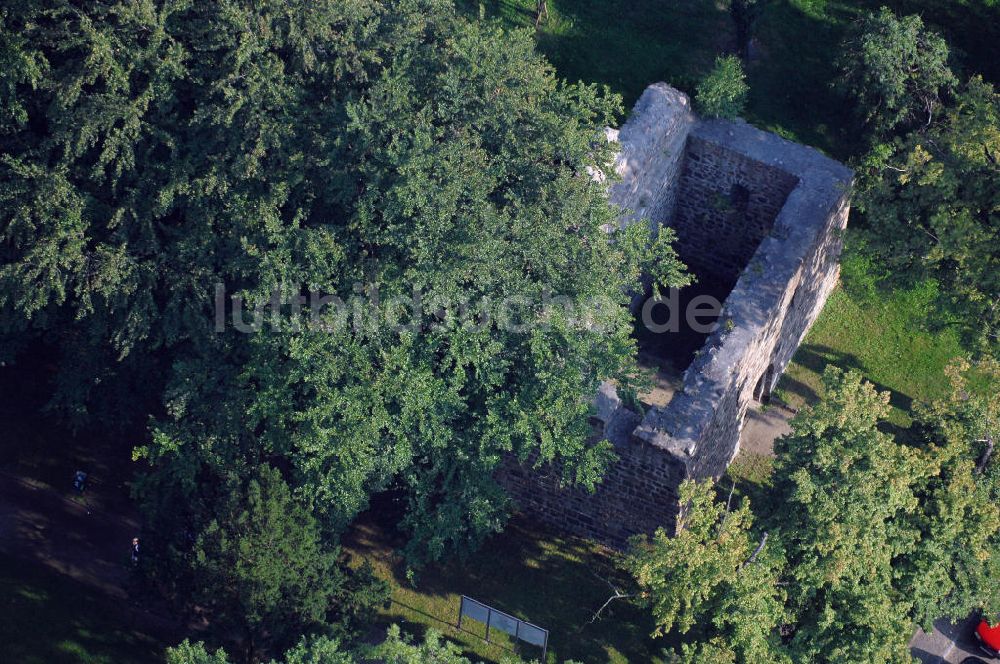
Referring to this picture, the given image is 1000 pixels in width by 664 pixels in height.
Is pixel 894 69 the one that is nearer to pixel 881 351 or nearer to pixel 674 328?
pixel 881 351

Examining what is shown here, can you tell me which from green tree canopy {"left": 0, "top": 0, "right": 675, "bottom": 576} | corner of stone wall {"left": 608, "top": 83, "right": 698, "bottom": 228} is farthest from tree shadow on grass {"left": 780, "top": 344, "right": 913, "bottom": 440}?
green tree canopy {"left": 0, "top": 0, "right": 675, "bottom": 576}

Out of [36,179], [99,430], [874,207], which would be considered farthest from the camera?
[99,430]

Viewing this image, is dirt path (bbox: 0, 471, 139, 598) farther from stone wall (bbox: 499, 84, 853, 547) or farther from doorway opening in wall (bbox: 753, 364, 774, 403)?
doorway opening in wall (bbox: 753, 364, 774, 403)

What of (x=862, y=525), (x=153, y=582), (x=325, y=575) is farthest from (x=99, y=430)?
(x=862, y=525)

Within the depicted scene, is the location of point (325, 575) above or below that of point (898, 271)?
below

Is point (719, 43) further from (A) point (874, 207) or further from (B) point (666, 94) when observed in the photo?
(A) point (874, 207)

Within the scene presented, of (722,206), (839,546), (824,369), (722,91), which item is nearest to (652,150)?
(722,91)
